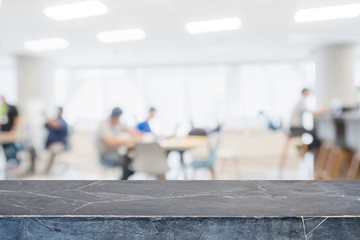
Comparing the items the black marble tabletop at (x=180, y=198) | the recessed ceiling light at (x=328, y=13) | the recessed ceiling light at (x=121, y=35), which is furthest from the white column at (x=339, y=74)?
the black marble tabletop at (x=180, y=198)

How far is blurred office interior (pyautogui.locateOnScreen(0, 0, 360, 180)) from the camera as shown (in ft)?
16.4

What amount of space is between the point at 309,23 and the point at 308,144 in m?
2.26

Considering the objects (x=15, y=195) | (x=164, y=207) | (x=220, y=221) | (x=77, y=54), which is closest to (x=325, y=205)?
(x=220, y=221)

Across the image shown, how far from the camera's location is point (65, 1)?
478 centimetres

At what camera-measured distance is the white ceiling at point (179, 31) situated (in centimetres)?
502

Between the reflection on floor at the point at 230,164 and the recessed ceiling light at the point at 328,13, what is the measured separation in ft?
7.31

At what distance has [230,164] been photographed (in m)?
6.66

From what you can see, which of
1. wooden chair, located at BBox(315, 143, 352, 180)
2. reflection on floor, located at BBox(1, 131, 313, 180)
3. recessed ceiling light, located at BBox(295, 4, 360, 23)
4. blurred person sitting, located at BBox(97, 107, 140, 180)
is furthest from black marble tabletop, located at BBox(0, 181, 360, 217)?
recessed ceiling light, located at BBox(295, 4, 360, 23)

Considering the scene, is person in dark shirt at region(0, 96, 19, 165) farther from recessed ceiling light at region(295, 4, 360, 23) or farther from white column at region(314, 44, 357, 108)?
white column at region(314, 44, 357, 108)

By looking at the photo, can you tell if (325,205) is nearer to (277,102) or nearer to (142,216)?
(142,216)

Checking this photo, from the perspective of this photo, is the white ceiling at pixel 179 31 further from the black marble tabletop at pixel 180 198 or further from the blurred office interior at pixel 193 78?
the black marble tabletop at pixel 180 198

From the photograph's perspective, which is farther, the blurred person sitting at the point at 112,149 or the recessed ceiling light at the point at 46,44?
the recessed ceiling light at the point at 46,44

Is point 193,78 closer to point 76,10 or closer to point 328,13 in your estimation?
point 328,13

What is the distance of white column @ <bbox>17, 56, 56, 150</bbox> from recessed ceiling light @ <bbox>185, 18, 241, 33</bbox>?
4808 mm
